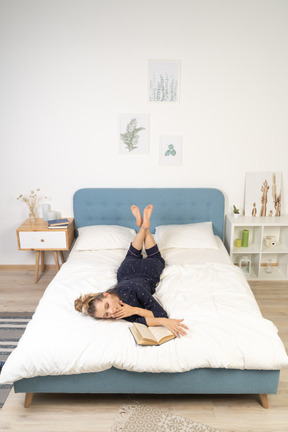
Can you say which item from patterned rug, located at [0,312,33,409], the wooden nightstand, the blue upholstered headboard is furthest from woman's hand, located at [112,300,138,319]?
the blue upholstered headboard

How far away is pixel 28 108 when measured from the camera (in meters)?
3.31

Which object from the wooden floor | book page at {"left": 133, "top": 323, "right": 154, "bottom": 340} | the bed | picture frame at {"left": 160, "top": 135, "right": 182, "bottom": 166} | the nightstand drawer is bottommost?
the wooden floor

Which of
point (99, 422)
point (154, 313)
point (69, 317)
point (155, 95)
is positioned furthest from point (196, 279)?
point (155, 95)

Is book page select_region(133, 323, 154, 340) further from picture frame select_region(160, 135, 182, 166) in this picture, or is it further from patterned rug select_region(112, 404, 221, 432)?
picture frame select_region(160, 135, 182, 166)

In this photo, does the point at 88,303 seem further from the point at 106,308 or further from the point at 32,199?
the point at 32,199

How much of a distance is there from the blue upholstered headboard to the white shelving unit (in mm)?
220

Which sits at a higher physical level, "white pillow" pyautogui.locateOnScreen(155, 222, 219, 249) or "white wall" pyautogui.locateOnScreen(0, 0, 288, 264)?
"white wall" pyautogui.locateOnScreen(0, 0, 288, 264)

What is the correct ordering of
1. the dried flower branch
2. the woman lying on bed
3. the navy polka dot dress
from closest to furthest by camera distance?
the woman lying on bed
the navy polka dot dress
the dried flower branch

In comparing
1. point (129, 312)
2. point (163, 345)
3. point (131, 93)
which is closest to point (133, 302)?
point (129, 312)

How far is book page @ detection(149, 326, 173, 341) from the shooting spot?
1.89 meters

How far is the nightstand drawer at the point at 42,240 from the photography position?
10.6 feet

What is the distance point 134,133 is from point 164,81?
53 cm

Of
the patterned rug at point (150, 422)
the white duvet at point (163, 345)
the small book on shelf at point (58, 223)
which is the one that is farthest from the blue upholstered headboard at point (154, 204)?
the patterned rug at point (150, 422)

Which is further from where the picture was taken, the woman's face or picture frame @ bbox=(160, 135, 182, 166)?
picture frame @ bbox=(160, 135, 182, 166)
